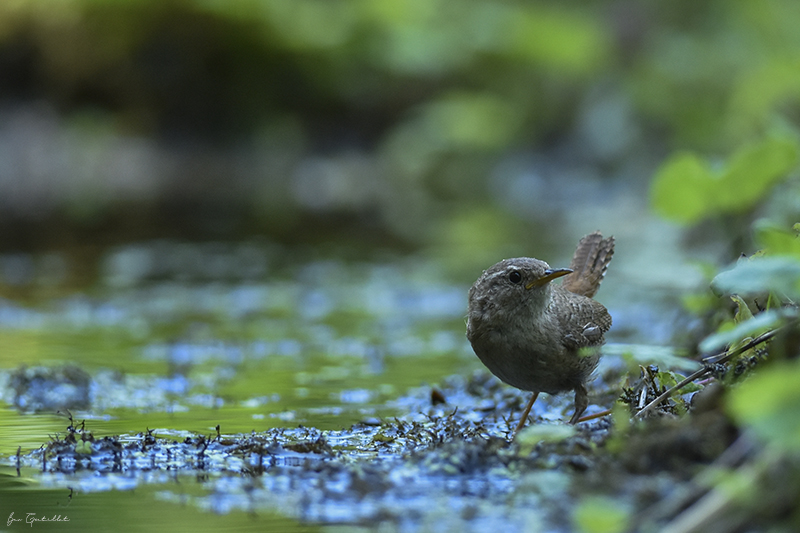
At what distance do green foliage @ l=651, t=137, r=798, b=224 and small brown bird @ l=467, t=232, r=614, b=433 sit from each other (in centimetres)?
157

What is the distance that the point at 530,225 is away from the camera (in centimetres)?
1320

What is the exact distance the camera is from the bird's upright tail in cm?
435

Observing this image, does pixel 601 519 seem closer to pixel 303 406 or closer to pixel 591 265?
pixel 591 265

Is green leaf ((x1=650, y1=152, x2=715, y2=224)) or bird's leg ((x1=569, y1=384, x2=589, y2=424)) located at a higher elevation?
green leaf ((x1=650, y1=152, x2=715, y2=224))

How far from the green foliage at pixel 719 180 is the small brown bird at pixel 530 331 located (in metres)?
1.57

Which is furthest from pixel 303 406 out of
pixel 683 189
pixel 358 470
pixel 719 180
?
pixel 719 180

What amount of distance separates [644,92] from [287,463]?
1929 cm

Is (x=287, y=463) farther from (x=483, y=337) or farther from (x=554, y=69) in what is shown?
(x=554, y=69)

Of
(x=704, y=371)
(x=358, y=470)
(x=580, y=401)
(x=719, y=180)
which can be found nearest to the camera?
(x=358, y=470)

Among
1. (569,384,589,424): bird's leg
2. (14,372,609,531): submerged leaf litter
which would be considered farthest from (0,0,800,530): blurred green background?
(569,384,589,424): bird's leg

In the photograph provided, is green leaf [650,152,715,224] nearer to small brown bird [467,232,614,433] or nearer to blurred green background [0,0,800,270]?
small brown bird [467,232,614,433]

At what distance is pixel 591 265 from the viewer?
4375 mm

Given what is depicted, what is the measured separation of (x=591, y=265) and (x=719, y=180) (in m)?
1.03

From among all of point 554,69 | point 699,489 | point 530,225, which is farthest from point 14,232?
point 554,69
